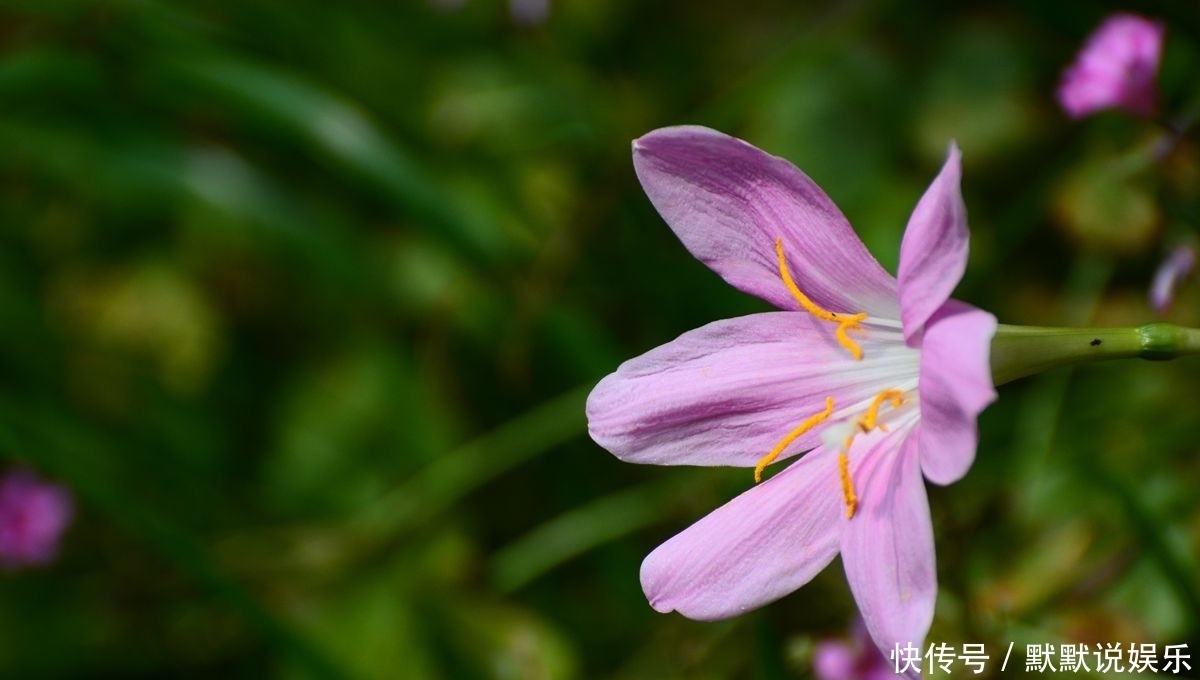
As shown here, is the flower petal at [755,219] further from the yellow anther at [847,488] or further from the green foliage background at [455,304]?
the green foliage background at [455,304]

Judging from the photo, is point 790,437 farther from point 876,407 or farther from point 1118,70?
point 1118,70

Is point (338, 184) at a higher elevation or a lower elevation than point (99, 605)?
higher

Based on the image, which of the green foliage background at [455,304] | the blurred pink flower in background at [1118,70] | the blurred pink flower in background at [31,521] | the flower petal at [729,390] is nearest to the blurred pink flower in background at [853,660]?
the green foliage background at [455,304]

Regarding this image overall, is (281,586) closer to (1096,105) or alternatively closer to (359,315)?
(359,315)

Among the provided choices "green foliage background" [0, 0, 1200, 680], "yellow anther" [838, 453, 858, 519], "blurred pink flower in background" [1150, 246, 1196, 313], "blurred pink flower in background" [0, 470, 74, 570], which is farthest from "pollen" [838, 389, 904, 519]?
"blurred pink flower in background" [0, 470, 74, 570]

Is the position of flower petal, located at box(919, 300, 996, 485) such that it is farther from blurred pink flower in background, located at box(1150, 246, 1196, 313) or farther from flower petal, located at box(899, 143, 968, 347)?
blurred pink flower in background, located at box(1150, 246, 1196, 313)

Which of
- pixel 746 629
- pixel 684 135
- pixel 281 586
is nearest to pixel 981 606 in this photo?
pixel 746 629
